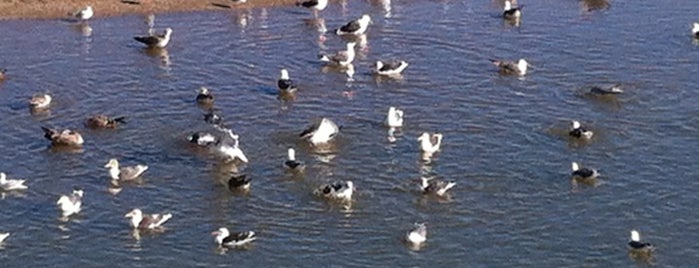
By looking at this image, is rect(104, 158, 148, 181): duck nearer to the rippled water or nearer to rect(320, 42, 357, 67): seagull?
the rippled water

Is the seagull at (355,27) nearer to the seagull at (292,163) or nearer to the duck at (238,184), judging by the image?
the seagull at (292,163)

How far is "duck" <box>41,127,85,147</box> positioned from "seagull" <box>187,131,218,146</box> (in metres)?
2.99

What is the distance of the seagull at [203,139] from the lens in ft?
132

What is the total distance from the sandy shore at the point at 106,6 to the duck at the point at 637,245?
81.7 feet

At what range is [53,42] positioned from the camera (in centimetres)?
5091

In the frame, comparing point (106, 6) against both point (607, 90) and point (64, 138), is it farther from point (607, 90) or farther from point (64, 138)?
point (607, 90)

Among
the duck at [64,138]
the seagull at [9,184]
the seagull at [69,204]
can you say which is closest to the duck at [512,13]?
the duck at [64,138]

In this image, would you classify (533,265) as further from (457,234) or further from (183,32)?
(183,32)

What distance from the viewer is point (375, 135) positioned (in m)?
41.3

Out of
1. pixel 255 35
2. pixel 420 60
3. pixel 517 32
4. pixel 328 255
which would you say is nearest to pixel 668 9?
pixel 517 32

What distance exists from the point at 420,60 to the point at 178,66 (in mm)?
7676

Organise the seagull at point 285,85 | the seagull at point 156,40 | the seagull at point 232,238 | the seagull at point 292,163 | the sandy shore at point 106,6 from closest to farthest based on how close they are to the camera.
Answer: the seagull at point 232,238 → the seagull at point 292,163 → the seagull at point 285,85 → the seagull at point 156,40 → the sandy shore at point 106,6

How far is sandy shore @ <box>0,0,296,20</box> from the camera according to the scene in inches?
Result: 2132

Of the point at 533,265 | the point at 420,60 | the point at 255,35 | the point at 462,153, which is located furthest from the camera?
the point at 255,35
